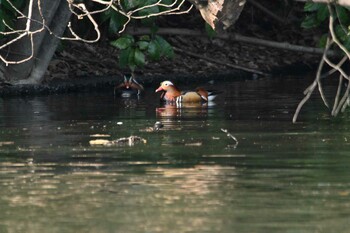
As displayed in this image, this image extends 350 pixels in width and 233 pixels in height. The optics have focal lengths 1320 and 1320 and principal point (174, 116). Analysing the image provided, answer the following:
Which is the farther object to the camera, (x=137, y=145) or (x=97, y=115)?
(x=97, y=115)

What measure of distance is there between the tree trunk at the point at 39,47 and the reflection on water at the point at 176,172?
2222 mm

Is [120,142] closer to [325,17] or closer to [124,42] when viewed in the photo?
[325,17]

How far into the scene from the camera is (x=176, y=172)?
9.80m

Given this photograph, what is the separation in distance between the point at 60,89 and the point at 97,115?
13.7 feet

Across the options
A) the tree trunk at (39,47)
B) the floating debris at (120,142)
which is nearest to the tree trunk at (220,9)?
the floating debris at (120,142)

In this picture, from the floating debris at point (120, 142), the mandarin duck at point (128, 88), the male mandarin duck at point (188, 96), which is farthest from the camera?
the mandarin duck at point (128, 88)

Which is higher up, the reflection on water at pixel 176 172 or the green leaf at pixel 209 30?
the green leaf at pixel 209 30

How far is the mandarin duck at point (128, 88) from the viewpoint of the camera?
18297 millimetres

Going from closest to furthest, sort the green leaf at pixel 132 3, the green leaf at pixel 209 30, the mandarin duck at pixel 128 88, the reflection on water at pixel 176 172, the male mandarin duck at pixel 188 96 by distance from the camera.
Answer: the reflection on water at pixel 176 172, the green leaf at pixel 132 3, the male mandarin duck at pixel 188 96, the green leaf at pixel 209 30, the mandarin duck at pixel 128 88

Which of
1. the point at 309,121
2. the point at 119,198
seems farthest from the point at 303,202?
the point at 309,121

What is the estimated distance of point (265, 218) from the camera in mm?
7793

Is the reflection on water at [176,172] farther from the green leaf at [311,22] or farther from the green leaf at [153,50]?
the green leaf at [153,50]

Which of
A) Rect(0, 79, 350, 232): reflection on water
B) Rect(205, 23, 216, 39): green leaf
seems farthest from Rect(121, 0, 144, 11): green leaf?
Answer: Rect(205, 23, 216, 39): green leaf

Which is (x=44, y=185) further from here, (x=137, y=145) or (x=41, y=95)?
(x=41, y=95)
